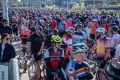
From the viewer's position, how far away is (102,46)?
754 centimetres

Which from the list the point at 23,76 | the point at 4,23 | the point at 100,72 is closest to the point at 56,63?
the point at 100,72

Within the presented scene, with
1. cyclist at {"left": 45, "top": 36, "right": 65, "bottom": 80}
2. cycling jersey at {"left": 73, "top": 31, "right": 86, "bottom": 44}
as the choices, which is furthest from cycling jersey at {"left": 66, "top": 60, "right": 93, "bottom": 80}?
cycling jersey at {"left": 73, "top": 31, "right": 86, "bottom": 44}

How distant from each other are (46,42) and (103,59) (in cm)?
318

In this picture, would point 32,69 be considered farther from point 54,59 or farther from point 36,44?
point 54,59

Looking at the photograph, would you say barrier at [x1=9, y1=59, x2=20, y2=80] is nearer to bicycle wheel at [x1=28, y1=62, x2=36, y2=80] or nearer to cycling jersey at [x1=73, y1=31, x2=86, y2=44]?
bicycle wheel at [x1=28, y1=62, x2=36, y2=80]

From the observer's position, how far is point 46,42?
10227mm

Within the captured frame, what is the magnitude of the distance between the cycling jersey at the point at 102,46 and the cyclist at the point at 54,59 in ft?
5.34

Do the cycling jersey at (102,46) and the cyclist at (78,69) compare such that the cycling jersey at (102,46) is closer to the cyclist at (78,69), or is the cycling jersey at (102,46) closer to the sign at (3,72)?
the cyclist at (78,69)

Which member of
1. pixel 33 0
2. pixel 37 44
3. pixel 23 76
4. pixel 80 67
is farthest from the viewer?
pixel 33 0

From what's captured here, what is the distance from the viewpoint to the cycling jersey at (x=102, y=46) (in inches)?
293

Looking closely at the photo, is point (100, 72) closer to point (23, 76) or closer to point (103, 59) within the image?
point (103, 59)

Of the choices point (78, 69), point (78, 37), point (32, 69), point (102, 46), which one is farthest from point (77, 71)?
point (78, 37)

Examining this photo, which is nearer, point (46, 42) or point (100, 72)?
point (100, 72)

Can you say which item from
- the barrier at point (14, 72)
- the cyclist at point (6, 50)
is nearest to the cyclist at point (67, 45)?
the cyclist at point (6, 50)
